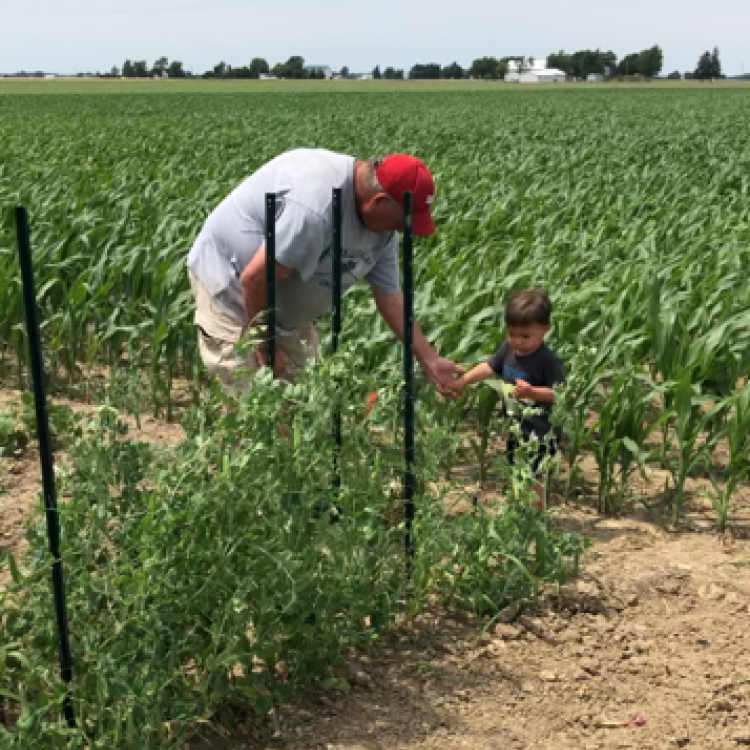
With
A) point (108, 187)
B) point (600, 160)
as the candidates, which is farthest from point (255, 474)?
point (600, 160)

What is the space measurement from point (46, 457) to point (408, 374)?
1188 mm

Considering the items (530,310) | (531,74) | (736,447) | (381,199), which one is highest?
(531,74)

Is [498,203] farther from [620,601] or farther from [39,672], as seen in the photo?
[39,672]

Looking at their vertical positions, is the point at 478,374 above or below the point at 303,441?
below

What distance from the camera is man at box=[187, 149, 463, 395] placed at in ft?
10.2

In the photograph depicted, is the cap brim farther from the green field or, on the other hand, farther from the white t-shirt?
the green field

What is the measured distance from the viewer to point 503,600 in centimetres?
302

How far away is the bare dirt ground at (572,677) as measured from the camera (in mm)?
2510

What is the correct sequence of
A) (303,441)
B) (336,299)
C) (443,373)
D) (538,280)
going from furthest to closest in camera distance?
(538,280) < (443,373) < (336,299) < (303,441)

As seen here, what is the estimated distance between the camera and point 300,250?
3.10 m

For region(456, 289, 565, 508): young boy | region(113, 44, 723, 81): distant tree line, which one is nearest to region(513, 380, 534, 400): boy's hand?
region(456, 289, 565, 508): young boy

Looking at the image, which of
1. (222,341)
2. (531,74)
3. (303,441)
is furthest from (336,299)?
(531,74)

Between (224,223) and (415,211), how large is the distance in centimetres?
73

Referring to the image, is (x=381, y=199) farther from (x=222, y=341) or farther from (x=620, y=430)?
(x=620, y=430)
